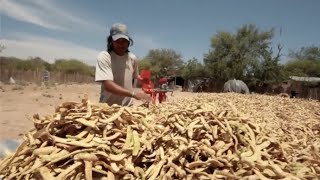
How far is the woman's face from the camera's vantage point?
2.71 m

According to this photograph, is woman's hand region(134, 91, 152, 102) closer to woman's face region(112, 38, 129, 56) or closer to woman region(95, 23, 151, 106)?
woman region(95, 23, 151, 106)

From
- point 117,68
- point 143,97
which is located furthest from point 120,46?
point 143,97

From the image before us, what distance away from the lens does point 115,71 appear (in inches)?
112

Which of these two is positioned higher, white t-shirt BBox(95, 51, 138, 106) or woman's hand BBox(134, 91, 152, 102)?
white t-shirt BBox(95, 51, 138, 106)

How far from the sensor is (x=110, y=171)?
1.31 m

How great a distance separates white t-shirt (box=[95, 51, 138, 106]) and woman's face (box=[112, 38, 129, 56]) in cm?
3

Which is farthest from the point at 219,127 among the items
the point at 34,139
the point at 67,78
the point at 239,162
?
the point at 67,78

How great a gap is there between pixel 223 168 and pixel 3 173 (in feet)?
3.17

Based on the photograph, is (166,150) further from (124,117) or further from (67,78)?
(67,78)

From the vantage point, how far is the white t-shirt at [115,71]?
272 centimetres

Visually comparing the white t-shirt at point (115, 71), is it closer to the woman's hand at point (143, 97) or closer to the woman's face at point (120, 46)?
the woman's face at point (120, 46)

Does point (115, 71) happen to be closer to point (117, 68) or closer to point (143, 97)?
point (117, 68)

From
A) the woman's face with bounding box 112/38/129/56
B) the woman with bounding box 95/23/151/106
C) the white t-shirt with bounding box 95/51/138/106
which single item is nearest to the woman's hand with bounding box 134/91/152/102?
the woman with bounding box 95/23/151/106

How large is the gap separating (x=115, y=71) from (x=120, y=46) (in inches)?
9.1
